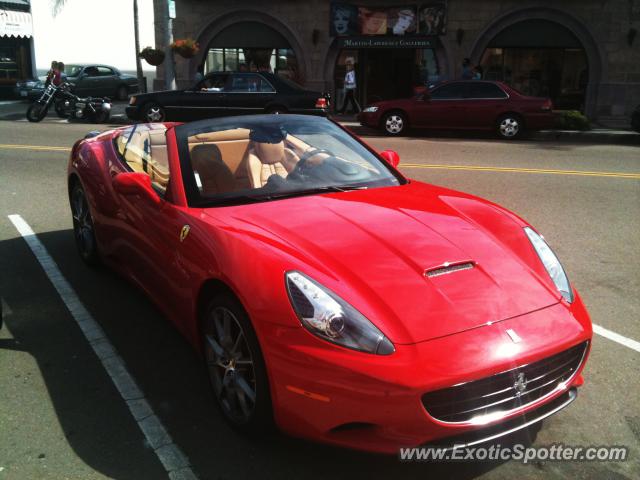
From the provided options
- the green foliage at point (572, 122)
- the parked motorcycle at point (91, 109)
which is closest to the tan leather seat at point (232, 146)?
the green foliage at point (572, 122)

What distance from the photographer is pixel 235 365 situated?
288 cm

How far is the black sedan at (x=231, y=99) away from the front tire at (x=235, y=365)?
13307 mm

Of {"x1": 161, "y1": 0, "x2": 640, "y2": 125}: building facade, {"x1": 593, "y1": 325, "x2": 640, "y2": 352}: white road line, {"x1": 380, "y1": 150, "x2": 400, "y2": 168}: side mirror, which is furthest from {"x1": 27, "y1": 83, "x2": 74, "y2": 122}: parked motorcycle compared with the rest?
{"x1": 593, "y1": 325, "x2": 640, "y2": 352}: white road line

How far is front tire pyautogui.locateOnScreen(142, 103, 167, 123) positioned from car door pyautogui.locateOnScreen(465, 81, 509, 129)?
8018 mm

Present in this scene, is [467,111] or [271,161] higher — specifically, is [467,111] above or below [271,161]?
below

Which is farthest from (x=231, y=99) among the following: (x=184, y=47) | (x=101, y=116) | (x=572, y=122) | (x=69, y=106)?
(x=572, y=122)

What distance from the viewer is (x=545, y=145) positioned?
1420 centimetres

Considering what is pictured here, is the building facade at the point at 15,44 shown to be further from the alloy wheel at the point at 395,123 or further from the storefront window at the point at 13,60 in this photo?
the alloy wheel at the point at 395,123

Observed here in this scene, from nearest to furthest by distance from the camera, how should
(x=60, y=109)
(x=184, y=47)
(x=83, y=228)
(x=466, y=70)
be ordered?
1. (x=83, y=228)
2. (x=60, y=109)
3. (x=466, y=70)
4. (x=184, y=47)

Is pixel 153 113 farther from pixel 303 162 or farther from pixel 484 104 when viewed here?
pixel 303 162

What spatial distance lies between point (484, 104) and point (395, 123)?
7.48ft

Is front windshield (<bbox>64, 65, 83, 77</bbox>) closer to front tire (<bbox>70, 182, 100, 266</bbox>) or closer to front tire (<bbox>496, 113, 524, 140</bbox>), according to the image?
front tire (<bbox>496, 113, 524, 140</bbox>)

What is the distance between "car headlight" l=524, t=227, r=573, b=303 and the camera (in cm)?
296

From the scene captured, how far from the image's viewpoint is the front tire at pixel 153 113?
649 inches
